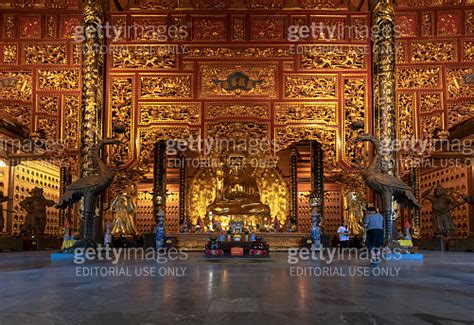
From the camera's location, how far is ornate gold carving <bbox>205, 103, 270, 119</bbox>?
9.62 metres

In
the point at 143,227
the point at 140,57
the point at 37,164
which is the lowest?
the point at 143,227

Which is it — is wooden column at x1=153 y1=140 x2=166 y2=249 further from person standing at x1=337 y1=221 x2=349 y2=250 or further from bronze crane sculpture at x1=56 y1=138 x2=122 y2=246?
person standing at x1=337 y1=221 x2=349 y2=250

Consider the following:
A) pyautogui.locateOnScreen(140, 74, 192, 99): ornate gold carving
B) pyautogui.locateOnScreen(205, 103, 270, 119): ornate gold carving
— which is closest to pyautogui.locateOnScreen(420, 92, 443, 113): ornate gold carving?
pyautogui.locateOnScreen(205, 103, 270, 119): ornate gold carving

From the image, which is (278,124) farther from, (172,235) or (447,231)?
(447,231)

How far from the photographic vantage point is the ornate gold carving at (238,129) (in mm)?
9609

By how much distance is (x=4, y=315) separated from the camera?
94.2 inches

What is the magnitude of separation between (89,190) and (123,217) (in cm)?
319

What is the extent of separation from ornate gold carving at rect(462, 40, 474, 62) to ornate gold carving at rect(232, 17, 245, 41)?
4305 mm

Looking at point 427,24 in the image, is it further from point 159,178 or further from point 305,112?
point 159,178

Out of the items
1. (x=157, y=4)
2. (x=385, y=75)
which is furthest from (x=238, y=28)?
(x=385, y=75)

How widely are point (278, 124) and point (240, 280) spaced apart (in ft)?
19.4

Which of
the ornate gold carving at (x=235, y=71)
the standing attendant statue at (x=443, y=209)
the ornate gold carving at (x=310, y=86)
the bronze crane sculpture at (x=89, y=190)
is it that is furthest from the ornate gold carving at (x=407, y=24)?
the bronze crane sculpture at (x=89, y=190)

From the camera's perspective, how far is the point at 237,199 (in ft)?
38.1

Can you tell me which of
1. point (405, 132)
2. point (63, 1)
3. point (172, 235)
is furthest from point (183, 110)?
point (405, 132)
